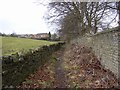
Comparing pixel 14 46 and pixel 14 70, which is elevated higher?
pixel 14 46

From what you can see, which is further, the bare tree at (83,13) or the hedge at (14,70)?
the bare tree at (83,13)

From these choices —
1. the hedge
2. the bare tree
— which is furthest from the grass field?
the bare tree

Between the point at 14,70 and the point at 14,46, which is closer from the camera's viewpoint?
the point at 14,70

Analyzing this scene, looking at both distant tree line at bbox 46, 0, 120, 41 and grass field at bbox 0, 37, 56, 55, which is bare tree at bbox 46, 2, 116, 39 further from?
grass field at bbox 0, 37, 56, 55

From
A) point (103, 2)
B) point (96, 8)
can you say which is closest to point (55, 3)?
point (96, 8)

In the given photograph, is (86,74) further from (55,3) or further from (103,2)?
(55,3)

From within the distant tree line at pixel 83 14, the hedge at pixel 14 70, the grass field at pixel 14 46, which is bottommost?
the hedge at pixel 14 70

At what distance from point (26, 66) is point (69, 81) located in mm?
2130

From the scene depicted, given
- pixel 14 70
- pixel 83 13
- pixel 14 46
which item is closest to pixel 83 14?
pixel 83 13

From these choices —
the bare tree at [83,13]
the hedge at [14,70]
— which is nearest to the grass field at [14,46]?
the hedge at [14,70]

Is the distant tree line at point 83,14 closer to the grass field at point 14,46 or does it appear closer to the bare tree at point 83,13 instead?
the bare tree at point 83,13

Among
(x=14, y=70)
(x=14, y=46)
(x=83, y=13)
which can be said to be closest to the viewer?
(x=14, y=70)

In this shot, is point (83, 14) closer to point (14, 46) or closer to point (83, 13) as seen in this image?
point (83, 13)

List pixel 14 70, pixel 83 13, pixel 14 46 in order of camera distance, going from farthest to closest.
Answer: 1. pixel 83 13
2. pixel 14 46
3. pixel 14 70
